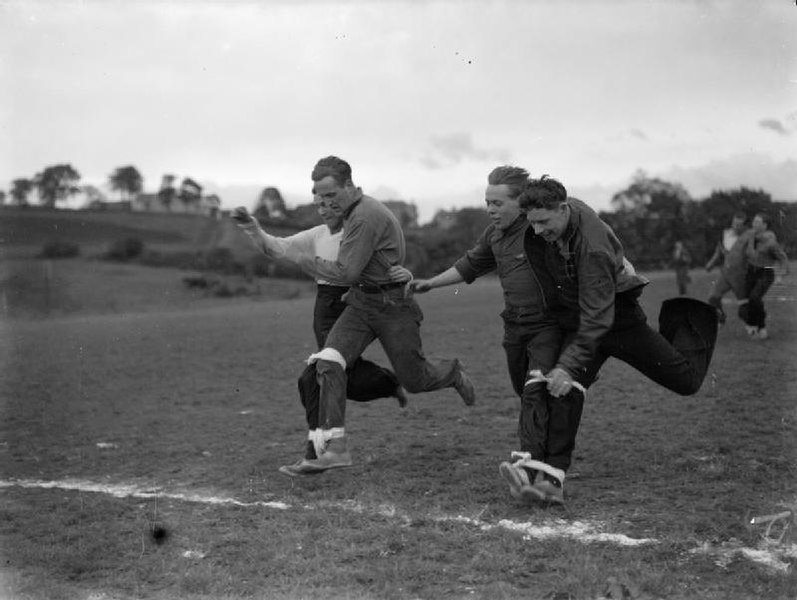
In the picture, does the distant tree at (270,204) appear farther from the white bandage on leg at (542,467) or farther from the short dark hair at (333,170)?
the white bandage on leg at (542,467)

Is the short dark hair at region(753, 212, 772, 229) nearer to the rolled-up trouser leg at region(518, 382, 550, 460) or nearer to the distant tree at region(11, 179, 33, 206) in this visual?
the rolled-up trouser leg at region(518, 382, 550, 460)

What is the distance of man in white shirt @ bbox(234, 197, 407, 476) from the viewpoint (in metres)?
6.04

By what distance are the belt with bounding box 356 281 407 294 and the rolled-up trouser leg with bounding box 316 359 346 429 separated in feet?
1.67

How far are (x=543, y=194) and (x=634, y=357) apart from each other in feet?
3.55

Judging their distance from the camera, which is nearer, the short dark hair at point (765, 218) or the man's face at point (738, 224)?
the short dark hair at point (765, 218)

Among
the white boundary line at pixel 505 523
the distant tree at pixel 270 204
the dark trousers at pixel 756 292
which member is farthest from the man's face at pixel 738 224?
the white boundary line at pixel 505 523

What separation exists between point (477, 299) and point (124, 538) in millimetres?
18391

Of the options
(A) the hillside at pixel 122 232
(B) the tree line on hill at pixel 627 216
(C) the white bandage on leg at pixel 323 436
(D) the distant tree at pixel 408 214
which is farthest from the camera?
(A) the hillside at pixel 122 232

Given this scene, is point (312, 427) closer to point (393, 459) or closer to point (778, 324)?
point (393, 459)

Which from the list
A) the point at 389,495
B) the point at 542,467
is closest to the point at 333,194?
the point at 389,495

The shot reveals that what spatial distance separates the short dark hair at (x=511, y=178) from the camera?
18.4ft

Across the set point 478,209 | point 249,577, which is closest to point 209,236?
point 478,209

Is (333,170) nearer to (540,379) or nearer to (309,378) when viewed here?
(309,378)

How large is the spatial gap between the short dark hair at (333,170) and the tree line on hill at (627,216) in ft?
3.05
